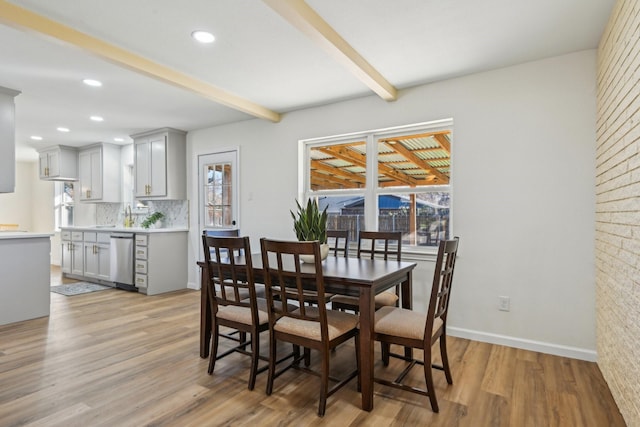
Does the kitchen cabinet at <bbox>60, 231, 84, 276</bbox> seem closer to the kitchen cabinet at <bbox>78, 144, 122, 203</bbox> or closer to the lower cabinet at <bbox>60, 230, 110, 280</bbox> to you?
the lower cabinet at <bbox>60, 230, 110, 280</bbox>

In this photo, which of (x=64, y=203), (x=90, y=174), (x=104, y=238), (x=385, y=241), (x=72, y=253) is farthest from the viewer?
(x=64, y=203)

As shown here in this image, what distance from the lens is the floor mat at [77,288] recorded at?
498cm

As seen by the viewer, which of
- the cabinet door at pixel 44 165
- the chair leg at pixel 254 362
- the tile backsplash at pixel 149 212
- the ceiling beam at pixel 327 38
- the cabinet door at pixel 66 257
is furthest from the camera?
the cabinet door at pixel 44 165

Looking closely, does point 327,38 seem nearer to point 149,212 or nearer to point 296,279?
point 296,279

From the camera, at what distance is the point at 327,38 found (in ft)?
7.78

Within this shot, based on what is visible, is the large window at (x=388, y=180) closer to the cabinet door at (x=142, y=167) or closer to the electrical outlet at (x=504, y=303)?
the electrical outlet at (x=504, y=303)

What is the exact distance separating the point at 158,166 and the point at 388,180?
3.50 m

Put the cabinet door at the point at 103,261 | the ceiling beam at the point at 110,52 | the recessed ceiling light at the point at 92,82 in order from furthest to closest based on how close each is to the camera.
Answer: the cabinet door at the point at 103,261 → the recessed ceiling light at the point at 92,82 → the ceiling beam at the point at 110,52

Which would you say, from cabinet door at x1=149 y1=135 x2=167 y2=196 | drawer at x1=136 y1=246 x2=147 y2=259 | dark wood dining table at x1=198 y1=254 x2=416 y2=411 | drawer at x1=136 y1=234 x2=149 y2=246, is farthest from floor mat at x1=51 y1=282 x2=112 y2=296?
dark wood dining table at x1=198 y1=254 x2=416 y2=411

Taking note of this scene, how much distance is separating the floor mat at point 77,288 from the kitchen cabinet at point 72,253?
0.42 meters

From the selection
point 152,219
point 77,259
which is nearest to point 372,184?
point 152,219

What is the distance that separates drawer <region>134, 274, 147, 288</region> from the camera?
494cm

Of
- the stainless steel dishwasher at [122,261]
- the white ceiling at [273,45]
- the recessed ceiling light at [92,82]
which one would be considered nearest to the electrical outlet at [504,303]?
the white ceiling at [273,45]

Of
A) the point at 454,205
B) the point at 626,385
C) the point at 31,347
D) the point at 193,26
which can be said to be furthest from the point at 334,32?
the point at 31,347
